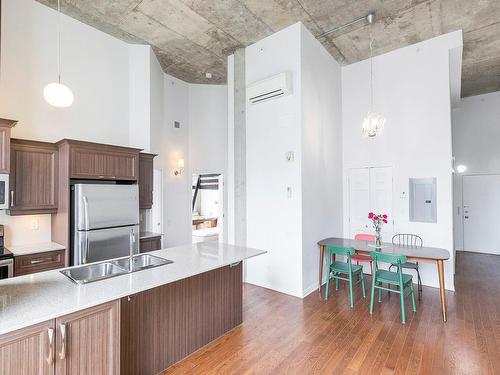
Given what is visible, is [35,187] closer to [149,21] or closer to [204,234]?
[149,21]

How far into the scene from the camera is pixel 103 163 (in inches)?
150

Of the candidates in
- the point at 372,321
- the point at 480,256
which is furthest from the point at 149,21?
the point at 480,256

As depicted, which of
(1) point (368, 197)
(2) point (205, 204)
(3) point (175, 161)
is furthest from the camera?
(2) point (205, 204)

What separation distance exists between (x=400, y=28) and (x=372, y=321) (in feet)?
13.9

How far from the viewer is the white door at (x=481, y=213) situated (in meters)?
6.61

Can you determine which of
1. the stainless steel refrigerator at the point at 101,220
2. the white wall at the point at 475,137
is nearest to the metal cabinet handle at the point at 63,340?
the stainless steel refrigerator at the point at 101,220

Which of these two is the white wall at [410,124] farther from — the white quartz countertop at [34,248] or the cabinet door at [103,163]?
the white quartz countertop at [34,248]

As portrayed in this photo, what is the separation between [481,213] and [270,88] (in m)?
6.37

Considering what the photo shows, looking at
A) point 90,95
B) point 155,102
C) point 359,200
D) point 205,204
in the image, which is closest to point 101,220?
point 90,95

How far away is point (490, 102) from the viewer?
22.1 ft

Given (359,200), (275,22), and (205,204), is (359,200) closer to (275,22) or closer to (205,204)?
(275,22)

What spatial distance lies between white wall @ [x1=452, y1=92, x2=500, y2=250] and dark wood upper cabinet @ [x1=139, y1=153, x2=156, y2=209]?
24.1ft

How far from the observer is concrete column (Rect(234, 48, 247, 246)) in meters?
4.85

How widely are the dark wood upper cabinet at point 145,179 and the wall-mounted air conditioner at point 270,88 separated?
6.58ft
